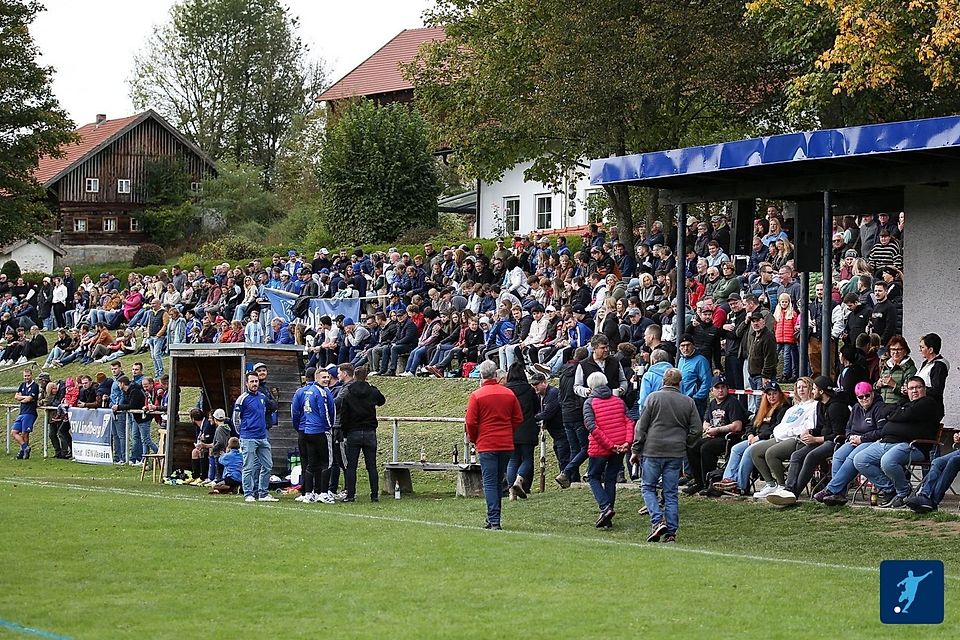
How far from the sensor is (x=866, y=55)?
25469 mm

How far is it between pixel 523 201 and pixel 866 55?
102 feet

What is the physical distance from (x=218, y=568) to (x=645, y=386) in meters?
7.06

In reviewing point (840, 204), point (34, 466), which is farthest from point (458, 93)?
point (840, 204)

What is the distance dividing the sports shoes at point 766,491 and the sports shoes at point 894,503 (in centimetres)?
121

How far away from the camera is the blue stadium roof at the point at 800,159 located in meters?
15.2

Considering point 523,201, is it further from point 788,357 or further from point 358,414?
point 358,414

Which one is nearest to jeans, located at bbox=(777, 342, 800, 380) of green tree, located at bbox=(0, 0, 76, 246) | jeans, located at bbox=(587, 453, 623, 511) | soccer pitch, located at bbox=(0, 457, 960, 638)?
soccer pitch, located at bbox=(0, 457, 960, 638)

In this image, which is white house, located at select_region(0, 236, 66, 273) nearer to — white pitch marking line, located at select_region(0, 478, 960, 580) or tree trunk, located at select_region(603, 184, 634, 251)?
tree trunk, located at select_region(603, 184, 634, 251)

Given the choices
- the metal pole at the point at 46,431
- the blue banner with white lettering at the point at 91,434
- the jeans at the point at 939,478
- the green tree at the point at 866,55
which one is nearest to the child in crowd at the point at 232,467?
the blue banner with white lettering at the point at 91,434

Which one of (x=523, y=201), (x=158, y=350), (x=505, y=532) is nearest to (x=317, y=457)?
(x=505, y=532)

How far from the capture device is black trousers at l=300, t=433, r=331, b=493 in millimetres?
19359

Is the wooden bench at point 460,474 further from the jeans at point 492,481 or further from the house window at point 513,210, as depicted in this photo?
the house window at point 513,210

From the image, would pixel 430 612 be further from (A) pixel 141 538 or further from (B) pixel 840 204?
(B) pixel 840 204

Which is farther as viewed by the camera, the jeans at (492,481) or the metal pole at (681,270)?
the metal pole at (681,270)
